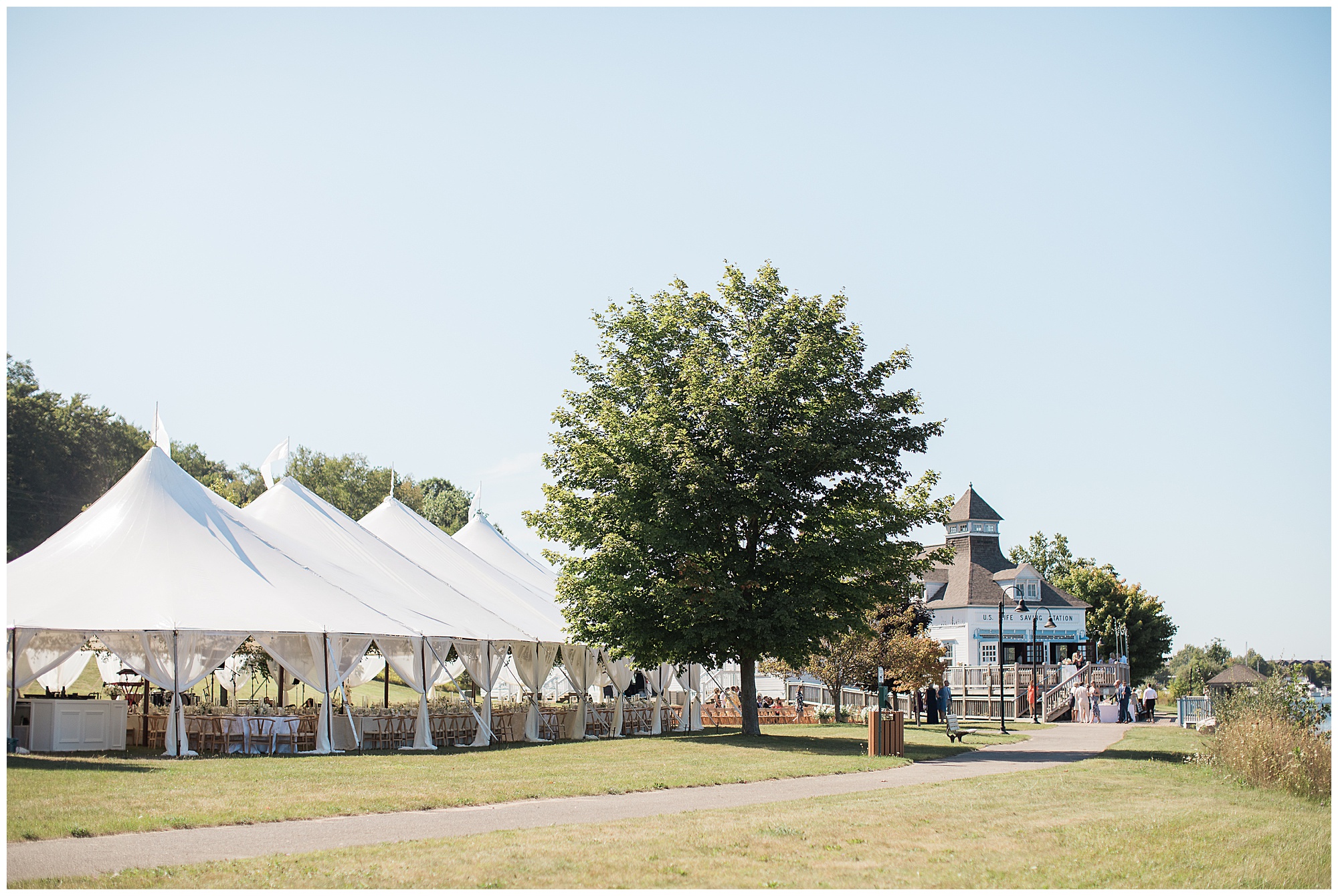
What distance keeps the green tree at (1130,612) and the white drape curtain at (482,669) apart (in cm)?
5469

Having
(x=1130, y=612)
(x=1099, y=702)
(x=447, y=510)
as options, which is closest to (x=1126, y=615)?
(x=1130, y=612)

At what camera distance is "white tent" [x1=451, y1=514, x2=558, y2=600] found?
117 ft

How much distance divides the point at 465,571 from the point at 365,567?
4.97 metres

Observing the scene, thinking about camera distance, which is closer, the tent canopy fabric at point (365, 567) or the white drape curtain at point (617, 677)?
the tent canopy fabric at point (365, 567)

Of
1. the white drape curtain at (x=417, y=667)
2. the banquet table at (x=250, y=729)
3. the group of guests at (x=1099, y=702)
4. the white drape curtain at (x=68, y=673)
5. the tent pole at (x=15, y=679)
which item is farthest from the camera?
the group of guests at (x=1099, y=702)

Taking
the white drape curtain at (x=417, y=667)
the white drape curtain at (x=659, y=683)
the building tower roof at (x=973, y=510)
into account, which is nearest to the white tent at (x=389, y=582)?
the white drape curtain at (x=417, y=667)

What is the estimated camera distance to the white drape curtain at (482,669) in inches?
973

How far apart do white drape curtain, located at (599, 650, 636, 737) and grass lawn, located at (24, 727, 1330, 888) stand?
15.0m

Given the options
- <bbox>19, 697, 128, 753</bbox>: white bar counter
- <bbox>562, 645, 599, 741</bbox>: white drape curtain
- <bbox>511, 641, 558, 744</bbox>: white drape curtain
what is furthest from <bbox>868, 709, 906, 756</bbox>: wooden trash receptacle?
<bbox>19, 697, 128, 753</bbox>: white bar counter

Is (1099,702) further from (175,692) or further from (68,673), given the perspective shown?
(68,673)

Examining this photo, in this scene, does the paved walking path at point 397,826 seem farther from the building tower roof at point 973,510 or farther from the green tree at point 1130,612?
the green tree at point 1130,612

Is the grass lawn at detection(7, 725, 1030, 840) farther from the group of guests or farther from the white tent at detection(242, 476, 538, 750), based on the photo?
the group of guests

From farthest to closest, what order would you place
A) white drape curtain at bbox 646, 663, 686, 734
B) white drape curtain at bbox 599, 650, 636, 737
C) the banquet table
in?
white drape curtain at bbox 646, 663, 686, 734, white drape curtain at bbox 599, 650, 636, 737, the banquet table

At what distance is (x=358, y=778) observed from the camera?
16188 millimetres
